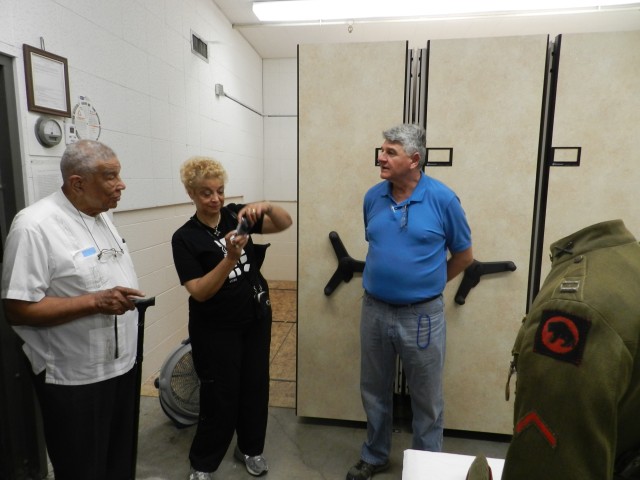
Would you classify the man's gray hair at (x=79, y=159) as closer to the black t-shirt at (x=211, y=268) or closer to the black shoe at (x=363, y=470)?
the black t-shirt at (x=211, y=268)

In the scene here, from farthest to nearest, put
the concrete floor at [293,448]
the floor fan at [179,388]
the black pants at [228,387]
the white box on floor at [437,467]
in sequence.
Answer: the floor fan at [179,388], the concrete floor at [293,448], the black pants at [228,387], the white box on floor at [437,467]

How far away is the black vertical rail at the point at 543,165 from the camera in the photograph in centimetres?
202

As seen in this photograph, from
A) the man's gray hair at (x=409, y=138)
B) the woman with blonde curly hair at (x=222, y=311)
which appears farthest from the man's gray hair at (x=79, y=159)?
the man's gray hair at (x=409, y=138)

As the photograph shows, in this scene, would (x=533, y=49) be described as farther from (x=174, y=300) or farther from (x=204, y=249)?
(x=174, y=300)

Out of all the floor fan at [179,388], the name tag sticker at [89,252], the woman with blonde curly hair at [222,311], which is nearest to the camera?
the name tag sticker at [89,252]

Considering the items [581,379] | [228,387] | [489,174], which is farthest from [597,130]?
[228,387]

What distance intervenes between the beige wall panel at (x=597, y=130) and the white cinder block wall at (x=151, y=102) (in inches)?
94.1

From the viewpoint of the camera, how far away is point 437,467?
1.10 meters

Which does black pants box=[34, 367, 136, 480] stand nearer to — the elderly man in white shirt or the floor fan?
the elderly man in white shirt

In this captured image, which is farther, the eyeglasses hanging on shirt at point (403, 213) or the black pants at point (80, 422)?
the eyeglasses hanging on shirt at point (403, 213)

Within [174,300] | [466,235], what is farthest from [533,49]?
[174,300]

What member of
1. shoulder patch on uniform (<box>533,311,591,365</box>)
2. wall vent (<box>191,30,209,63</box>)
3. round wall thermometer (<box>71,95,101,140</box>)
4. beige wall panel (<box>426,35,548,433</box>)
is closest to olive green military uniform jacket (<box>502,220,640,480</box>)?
shoulder patch on uniform (<box>533,311,591,365</box>)

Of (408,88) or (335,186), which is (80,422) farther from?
(408,88)

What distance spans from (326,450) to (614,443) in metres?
1.97
